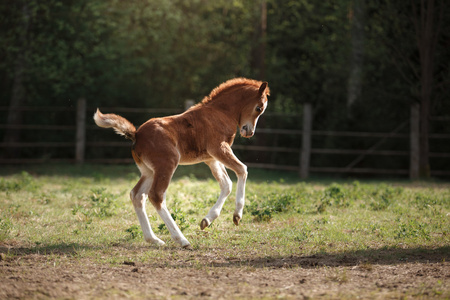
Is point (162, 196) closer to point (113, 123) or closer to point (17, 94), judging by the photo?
point (113, 123)

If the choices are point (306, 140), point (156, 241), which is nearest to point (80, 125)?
point (306, 140)

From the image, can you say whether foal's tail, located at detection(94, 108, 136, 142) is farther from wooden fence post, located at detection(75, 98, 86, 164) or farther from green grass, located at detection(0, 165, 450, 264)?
wooden fence post, located at detection(75, 98, 86, 164)

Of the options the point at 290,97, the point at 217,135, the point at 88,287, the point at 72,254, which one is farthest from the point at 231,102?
the point at 290,97

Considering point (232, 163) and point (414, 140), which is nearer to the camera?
point (232, 163)

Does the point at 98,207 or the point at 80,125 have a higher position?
the point at 80,125

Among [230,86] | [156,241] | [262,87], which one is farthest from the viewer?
[230,86]

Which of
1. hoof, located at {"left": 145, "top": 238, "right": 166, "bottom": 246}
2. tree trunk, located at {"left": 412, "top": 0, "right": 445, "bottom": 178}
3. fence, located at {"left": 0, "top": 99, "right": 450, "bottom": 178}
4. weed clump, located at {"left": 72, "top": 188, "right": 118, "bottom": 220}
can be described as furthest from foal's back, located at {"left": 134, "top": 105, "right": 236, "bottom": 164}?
tree trunk, located at {"left": 412, "top": 0, "right": 445, "bottom": 178}


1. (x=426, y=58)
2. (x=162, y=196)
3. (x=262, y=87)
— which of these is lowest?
(x=162, y=196)

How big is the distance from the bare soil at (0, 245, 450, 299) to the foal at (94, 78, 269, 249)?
0.56 m

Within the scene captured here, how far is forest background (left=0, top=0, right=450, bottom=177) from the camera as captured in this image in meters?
14.6

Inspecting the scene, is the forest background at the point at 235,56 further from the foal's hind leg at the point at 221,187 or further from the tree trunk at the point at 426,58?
the foal's hind leg at the point at 221,187

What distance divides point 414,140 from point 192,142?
975 centimetres

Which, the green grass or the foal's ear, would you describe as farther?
the foal's ear

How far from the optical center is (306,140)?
14547 mm
